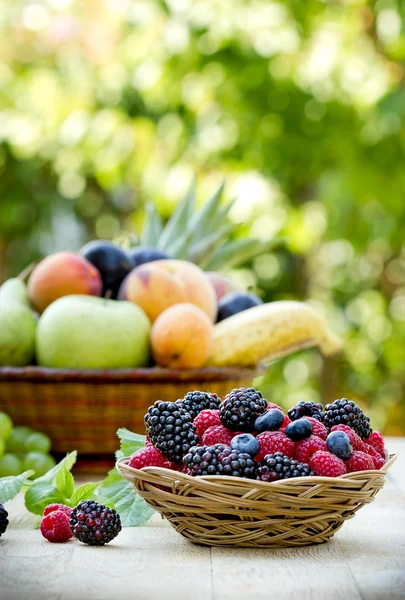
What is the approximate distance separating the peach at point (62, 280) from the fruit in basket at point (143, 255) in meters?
0.12

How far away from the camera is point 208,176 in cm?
462

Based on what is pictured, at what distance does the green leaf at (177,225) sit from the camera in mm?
2361

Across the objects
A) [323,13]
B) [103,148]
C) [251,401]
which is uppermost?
[323,13]

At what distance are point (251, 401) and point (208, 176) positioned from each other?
11.5ft

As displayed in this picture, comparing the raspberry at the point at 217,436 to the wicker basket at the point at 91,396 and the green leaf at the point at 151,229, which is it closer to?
the wicker basket at the point at 91,396

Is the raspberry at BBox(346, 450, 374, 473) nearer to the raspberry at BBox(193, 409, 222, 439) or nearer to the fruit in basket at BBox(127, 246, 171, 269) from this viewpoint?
the raspberry at BBox(193, 409, 222, 439)

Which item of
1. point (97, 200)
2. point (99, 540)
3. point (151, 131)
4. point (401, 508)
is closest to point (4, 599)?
point (99, 540)

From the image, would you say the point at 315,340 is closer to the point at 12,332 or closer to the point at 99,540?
the point at 12,332

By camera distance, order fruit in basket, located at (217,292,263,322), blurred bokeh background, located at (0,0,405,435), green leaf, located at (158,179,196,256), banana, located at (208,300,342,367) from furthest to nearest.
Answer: blurred bokeh background, located at (0,0,405,435) < green leaf, located at (158,179,196,256) < fruit in basket, located at (217,292,263,322) < banana, located at (208,300,342,367)

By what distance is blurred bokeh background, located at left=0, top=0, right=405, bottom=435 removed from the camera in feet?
12.6

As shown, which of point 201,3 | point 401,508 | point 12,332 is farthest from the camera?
point 201,3

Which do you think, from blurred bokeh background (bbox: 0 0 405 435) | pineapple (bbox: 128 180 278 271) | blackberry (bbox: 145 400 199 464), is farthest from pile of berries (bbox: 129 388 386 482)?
blurred bokeh background (bbox: 0 0 405 435)

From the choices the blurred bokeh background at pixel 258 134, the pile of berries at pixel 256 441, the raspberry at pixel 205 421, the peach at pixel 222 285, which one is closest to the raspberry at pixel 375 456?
the pile of berries at pixel 256 441

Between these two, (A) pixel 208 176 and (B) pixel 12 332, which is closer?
(B) pixel 12 332
